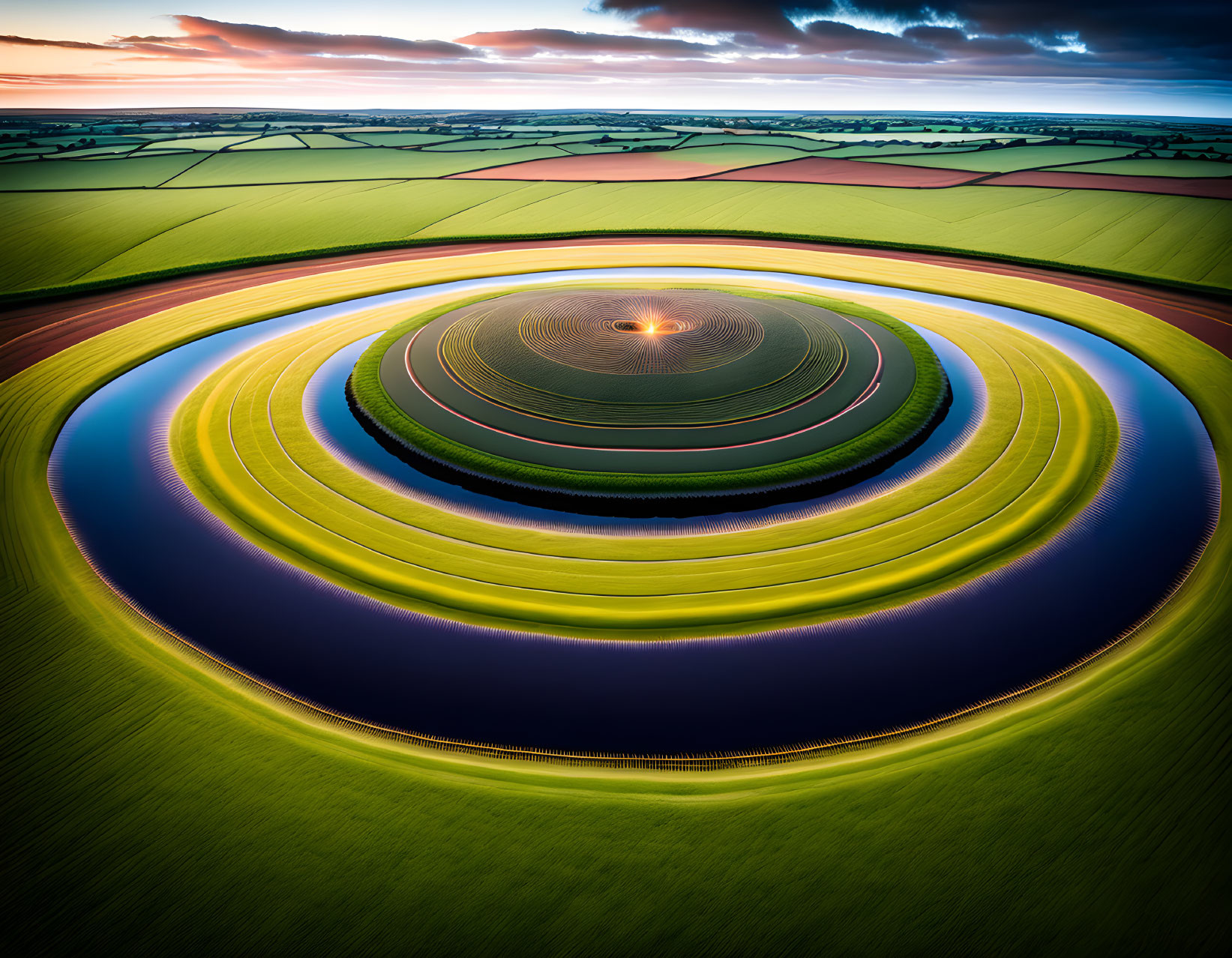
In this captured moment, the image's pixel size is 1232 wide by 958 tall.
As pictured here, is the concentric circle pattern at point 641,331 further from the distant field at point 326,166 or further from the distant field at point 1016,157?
the distant field at point 1016,157

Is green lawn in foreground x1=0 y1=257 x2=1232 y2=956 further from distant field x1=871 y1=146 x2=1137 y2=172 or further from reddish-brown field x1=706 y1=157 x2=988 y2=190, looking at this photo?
distant field x1=871 y1=146 x2=1137 y2=172

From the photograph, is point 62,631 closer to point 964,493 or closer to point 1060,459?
point 964,493

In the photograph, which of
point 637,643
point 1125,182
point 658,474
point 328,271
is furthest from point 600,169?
point 637,643

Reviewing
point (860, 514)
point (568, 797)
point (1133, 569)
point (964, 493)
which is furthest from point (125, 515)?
point (1133, 569)

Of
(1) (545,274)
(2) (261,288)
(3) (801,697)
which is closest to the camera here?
(3) (801,697)

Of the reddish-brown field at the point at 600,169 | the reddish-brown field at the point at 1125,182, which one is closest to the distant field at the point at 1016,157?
the reddish-brown field at the point at 1125,182

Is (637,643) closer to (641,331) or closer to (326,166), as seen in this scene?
(641,331)

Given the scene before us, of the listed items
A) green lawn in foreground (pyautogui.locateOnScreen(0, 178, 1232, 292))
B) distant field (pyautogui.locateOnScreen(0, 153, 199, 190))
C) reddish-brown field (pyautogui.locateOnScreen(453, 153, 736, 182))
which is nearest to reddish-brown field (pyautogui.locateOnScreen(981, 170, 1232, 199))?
green lawn in foreground (pyautogui.locateOnScreen(0, 178, 1232, 292))
